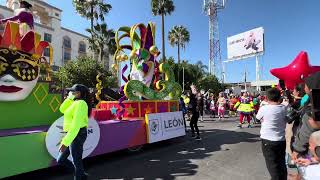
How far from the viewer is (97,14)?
31484mm

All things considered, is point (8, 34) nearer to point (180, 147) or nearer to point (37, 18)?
point (180, 147)

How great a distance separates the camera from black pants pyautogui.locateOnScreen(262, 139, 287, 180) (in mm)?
4355

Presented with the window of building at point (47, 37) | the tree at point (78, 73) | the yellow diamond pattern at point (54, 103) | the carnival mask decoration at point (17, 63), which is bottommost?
the yellow diamond pattern at point (54, 103)

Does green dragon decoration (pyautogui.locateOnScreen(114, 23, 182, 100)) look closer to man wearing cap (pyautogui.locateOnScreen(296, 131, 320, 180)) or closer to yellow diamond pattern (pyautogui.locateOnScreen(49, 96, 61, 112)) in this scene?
yellow diamond pattern (pyautogui.locateOnScreen(49, 96, 61, 112))

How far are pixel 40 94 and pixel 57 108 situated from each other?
25.5 inches

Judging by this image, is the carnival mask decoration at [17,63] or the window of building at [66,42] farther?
the window of building at [66,42]

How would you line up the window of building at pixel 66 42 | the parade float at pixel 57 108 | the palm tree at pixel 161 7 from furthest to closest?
the window of building at pixel 66 42, the palm tree at pixel 161 7, the parade float at pixel 57 108

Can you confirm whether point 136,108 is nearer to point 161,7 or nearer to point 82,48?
point 161,7

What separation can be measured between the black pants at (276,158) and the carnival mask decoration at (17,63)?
18.7 feet

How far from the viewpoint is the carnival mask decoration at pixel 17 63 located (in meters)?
6.62

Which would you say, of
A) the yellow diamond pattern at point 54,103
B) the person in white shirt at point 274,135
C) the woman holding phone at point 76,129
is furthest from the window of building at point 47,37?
the person in white shirt at point 274,135

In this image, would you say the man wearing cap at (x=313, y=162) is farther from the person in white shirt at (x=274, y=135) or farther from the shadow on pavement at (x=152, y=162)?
the shadow on pavement at (x=152, y=162)

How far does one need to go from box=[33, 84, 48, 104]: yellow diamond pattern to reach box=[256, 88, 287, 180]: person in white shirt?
18.7 feet

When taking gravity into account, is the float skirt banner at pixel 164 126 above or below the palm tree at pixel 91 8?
below
